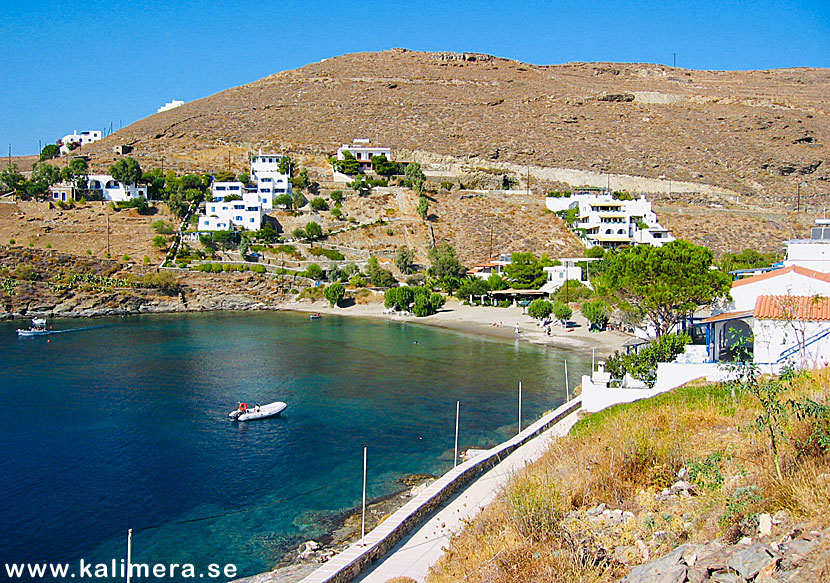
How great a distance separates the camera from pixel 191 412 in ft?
82.1

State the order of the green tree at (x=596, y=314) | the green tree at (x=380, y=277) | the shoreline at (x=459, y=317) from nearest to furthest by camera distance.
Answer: the shoreline at (x=459, y=317)
the green tree at (x=596, y=314)
the green tree at (x=380, y=277)

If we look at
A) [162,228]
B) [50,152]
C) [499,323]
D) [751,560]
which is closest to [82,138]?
[50,152]

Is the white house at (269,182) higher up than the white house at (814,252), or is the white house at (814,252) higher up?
the white house at (269,182)

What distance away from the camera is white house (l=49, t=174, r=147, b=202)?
6569 cm

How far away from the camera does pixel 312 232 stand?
62.0 m

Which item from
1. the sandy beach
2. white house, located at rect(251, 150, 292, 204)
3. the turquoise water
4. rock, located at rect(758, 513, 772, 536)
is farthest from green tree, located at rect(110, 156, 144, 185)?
rock, located at rect(758, 513, 772, 536)

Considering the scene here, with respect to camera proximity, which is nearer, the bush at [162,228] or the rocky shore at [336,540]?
the rocky shore at [336,540]

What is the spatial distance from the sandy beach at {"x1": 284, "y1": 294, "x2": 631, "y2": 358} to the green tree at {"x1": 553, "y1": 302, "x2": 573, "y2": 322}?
21.8 inches

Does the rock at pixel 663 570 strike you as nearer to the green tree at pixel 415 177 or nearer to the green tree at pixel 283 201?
the green tree at pixel 283 201

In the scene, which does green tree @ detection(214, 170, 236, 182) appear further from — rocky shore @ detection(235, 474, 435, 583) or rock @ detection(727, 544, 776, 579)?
rock @ detection(727, 544, 776, 579)

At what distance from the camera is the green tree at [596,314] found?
41438mm

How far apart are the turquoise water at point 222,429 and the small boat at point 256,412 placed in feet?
1.05

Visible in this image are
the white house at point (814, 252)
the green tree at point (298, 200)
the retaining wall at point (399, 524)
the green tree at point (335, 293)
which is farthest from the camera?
the green tree at point (298, 200)

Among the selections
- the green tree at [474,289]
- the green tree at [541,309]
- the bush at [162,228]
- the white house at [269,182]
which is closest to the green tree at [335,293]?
the green tree at [474,289]
